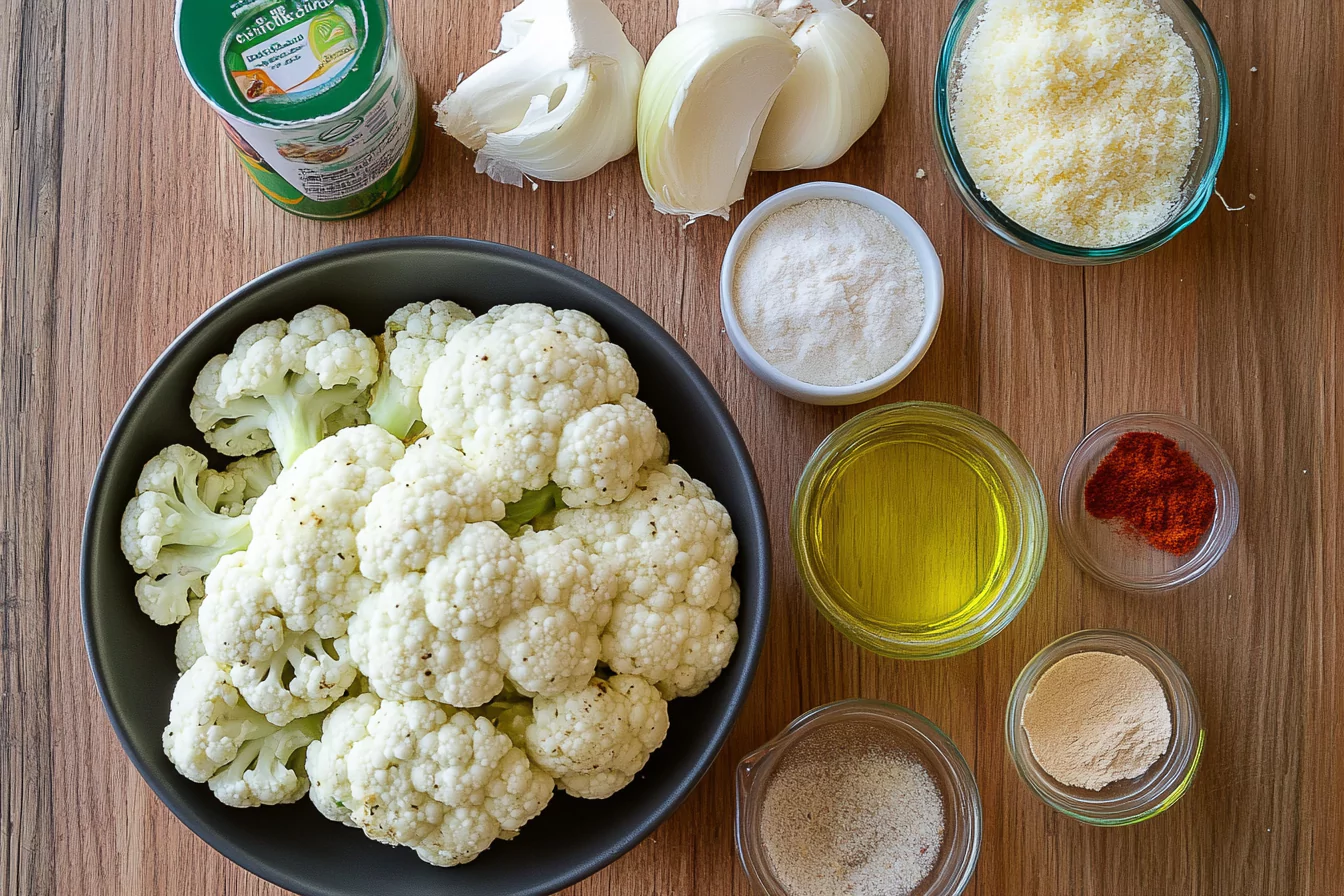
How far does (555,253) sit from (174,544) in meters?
0.49

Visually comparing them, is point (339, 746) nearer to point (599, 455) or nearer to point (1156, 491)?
point (599, 455)

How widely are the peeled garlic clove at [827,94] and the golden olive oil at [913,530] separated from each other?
13.0 inches

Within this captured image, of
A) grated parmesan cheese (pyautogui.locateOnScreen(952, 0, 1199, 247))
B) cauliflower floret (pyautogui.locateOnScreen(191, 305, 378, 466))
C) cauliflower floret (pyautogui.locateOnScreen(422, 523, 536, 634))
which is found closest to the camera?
cauliflower floret (pyautogui.locateOnScreen(422, 523, 536, 634))

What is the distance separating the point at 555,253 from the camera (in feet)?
3.67

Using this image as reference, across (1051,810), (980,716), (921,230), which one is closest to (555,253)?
(921,230)

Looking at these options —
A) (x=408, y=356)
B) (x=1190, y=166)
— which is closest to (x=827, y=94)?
(x=1190, y=166)

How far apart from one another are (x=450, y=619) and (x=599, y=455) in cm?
19

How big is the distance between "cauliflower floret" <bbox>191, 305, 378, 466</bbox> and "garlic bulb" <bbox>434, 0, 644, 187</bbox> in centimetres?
26

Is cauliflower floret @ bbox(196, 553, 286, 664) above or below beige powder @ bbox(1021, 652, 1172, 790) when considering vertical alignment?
above

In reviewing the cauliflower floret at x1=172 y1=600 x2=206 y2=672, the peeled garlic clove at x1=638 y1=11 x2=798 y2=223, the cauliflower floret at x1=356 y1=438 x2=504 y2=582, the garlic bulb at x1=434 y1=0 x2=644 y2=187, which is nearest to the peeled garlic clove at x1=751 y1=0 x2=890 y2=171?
the peeled garlic clove at x1=638 y1=11 x2=798 y2=223

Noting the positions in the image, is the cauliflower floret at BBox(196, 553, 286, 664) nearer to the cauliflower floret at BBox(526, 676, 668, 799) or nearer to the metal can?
the cauliflower floret at BBox(526, 676, 668, 799)

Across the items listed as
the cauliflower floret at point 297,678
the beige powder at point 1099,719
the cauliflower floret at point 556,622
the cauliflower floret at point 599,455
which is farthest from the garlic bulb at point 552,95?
the beige powder at point 1099,719

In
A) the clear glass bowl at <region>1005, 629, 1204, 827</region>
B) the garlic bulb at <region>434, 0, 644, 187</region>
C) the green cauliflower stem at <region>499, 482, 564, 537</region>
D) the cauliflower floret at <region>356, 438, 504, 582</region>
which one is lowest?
the clear glass bowl at <region>1005, 629, 1204, 827</region>

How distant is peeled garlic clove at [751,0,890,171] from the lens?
1055 millimetres
